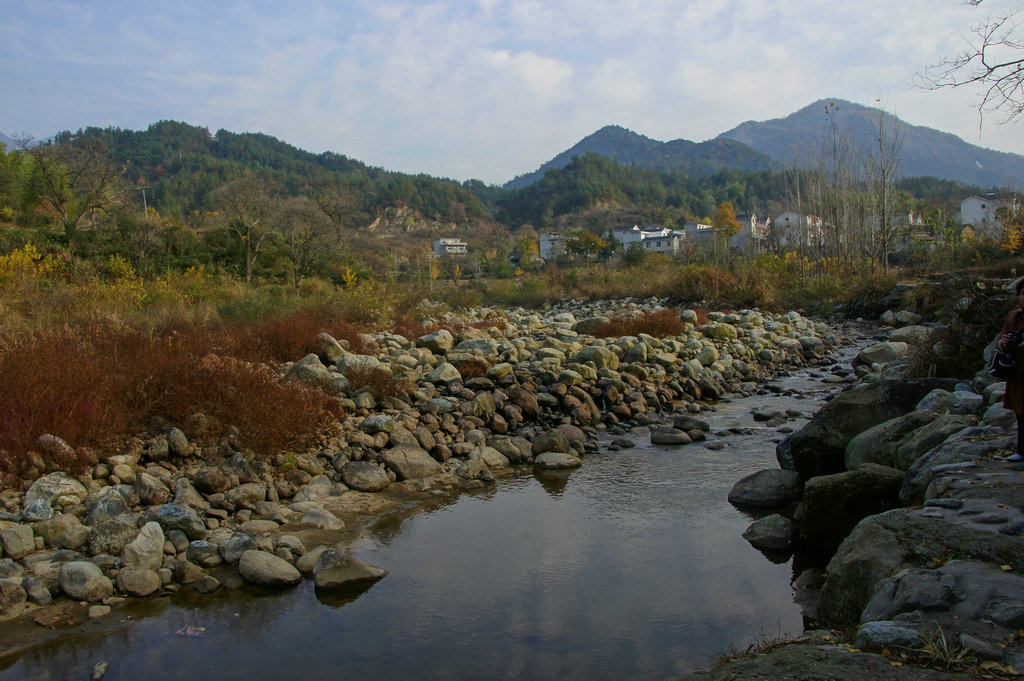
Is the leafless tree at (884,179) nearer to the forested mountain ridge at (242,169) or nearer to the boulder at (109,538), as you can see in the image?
the boulder at (109,538)

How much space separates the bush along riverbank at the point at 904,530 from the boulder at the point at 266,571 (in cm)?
334

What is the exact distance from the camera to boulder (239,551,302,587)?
16.3 ft

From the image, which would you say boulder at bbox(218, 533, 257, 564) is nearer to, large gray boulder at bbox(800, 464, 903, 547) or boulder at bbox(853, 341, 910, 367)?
large gray boulder at bbox(800, 464, 903, 547)

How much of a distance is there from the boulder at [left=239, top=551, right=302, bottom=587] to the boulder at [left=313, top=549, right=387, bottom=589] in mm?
184

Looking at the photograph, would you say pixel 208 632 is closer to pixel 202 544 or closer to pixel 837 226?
pixel 202 544

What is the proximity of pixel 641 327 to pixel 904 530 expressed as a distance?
38.9 ft

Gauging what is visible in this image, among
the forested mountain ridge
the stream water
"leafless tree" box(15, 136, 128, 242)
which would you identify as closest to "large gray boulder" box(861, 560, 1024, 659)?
the stream water

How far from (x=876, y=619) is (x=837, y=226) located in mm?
29851

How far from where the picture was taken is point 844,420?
659 centimetres

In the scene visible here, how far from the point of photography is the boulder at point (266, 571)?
4.96m

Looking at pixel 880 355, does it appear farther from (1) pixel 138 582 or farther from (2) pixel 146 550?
(1) pixel 138 582

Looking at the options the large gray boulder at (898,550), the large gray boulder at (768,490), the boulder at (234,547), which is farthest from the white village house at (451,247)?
the large gray boulder at (898,550)

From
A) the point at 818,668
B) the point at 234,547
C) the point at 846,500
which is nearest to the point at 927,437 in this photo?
the point at 846,500

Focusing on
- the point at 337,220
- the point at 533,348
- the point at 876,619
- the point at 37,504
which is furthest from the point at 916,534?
the point at 337,220
